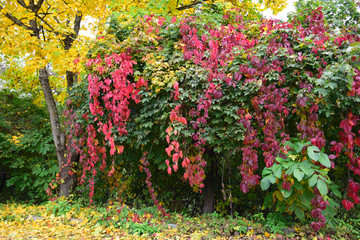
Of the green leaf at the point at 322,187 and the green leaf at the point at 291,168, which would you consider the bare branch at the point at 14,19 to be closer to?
the green leaf at the point at 291,168

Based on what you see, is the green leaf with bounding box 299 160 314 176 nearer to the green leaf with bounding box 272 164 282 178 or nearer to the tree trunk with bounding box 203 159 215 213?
the green leaf with bounding box 272 164 282 178

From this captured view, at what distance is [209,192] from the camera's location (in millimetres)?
4652

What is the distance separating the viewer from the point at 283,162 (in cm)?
292

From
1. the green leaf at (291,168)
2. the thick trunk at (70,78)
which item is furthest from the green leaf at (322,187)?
the thick trunk at (70,78)

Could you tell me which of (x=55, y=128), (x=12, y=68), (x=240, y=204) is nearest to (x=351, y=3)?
(x=240, y=204)

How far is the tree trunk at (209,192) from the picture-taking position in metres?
4.62

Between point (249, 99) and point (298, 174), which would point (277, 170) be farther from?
point (249, 99)

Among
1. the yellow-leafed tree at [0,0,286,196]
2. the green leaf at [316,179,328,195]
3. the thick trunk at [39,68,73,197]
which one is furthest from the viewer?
the thick trunk at [39,68,73,197]

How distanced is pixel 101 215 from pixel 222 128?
251 centimetres

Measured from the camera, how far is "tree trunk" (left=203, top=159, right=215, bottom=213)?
15.1ft

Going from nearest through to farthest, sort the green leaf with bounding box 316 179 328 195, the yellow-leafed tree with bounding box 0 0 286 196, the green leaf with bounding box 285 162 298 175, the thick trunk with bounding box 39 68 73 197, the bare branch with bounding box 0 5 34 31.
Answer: the green leaf with bounding box 316 179 328 195 < the green leaf with bounding box 285 162 298 175 < the yellow-leafed tree with bounding box 0 0 286 196 < the bare branch with bounding box 0 5 34 31 < the thick trunk with bounding box 39 68 73 197

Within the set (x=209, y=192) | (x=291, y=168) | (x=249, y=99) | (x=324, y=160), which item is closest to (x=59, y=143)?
(x=209, y=192)

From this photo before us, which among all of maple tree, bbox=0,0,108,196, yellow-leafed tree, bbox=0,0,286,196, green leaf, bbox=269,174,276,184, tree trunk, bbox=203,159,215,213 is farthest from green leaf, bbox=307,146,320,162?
maple tree, bbox=0,0,108,196

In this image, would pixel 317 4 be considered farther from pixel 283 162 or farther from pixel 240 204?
pixel 240 204
